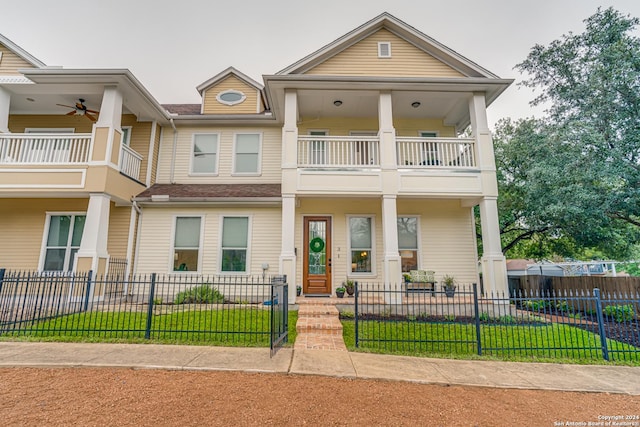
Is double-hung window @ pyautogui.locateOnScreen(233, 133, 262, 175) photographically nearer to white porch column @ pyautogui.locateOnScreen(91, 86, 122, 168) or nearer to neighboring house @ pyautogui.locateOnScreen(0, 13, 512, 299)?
neighboring house @ pyautogui.locateOnScreen(0, 13, 512, 299)

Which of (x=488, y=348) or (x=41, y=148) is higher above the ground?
(x=41, y=148)

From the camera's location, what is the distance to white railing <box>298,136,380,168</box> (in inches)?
370

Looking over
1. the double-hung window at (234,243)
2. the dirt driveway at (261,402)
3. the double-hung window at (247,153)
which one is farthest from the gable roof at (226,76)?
the dirt driveway at (261,402)

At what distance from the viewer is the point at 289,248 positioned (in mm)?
8516

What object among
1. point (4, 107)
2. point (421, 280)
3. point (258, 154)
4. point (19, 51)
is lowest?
point (421, 280)

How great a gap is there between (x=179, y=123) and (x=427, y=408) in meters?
12.1

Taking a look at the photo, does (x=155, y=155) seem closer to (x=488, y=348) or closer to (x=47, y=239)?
(x=47, y=239)

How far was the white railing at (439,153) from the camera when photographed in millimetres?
9430

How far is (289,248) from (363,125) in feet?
18.8

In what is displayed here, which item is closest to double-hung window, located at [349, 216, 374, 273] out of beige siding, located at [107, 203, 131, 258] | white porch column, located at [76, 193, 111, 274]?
white porch column, located at [76, 193, 111, 274]

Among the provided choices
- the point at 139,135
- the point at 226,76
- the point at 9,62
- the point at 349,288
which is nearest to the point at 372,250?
the point at 349,288

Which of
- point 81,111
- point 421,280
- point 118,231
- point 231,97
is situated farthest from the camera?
point 231,97

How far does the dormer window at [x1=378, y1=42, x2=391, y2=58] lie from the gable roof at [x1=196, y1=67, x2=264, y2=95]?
505cm

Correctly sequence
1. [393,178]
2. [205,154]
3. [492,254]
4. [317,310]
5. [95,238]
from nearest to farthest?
[317,310] → [95,238] → [492,254] → [393,178] → [205,154]
